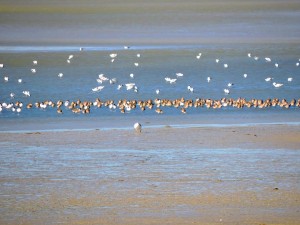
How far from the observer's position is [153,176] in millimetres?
12023

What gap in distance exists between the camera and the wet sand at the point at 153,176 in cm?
1020

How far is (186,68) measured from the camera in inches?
961

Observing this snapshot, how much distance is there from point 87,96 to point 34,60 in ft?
21.9

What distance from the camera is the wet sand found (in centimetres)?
1020

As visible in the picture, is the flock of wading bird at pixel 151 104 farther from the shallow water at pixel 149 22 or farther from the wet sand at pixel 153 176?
the shallow water at pixel 149 22

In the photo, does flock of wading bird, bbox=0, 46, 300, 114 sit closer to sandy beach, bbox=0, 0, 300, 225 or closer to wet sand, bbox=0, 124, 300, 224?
sandy beach, bbox=0, 0, 300, 225

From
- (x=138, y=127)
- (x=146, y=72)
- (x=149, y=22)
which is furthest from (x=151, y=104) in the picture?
(x=149, y=22)

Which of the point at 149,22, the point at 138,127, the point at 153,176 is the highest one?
the point at 149,22

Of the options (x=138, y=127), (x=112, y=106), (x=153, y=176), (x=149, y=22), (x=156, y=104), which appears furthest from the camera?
(x=149, y=22)

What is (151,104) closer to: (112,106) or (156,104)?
(156,104)

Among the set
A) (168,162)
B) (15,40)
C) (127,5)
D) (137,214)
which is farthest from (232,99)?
(127,5)

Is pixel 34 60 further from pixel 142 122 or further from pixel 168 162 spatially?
pixel 168 162

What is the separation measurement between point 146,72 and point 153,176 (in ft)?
38.9

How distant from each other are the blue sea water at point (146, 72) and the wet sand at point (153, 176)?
2881mm
